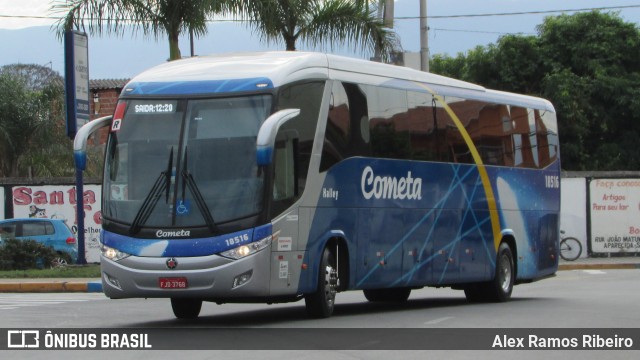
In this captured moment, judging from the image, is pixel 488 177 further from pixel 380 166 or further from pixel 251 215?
pixel 251 215

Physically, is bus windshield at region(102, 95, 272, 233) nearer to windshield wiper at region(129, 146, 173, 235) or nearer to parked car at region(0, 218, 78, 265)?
windshield wiper at region(129, 146, 173, 235)

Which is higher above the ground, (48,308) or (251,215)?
(251,215)

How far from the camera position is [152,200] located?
1370 centimetres

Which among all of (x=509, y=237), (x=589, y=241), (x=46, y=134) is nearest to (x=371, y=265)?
(x=509, y=237)

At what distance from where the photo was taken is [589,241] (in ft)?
116

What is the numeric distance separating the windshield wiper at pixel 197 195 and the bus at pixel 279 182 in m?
0.02

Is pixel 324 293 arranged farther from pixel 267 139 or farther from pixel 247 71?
pixel 247 71

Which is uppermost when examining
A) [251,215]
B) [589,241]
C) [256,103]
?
[256,103]

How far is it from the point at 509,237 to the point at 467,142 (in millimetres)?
2620

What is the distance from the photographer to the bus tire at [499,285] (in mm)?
20250

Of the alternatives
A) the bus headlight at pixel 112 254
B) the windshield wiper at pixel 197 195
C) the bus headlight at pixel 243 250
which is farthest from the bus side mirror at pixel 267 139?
the bus headlight at pixel 112 254

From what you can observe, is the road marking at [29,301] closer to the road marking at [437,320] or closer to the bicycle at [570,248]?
the road marking at [437,320]

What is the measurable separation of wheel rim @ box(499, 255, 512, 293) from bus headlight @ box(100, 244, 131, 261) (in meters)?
8.68

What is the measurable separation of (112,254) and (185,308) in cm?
209
